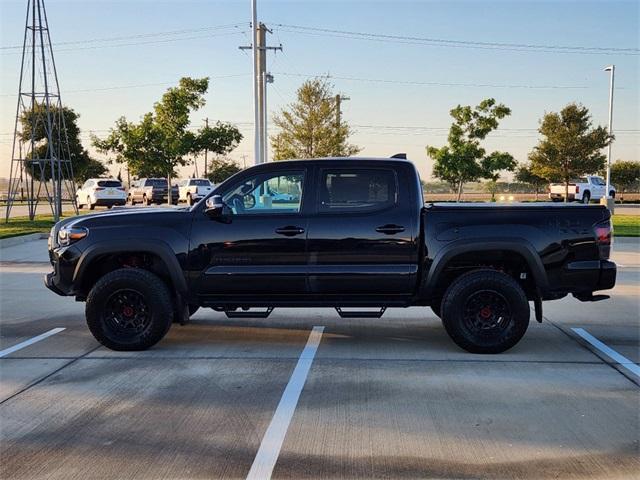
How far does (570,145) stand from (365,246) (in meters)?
42.6

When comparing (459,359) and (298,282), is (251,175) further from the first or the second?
(459,359)

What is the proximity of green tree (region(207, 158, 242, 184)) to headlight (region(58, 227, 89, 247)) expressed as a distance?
5985cm

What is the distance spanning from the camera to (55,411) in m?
4.60

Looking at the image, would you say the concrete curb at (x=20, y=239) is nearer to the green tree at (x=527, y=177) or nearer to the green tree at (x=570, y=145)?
the green tree at (x=570, y=145)

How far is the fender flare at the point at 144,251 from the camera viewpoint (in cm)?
611

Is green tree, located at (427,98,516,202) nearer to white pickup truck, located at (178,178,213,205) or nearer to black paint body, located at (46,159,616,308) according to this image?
white pickup truck, located at (178,178,213,205)

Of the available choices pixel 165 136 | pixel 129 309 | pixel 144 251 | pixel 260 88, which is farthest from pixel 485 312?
pixel 165 136

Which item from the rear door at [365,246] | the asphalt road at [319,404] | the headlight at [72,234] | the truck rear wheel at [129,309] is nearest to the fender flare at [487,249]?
the rear door at [365,246]

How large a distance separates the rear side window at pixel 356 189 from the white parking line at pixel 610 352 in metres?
2.56

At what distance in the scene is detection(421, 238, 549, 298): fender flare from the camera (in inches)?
235

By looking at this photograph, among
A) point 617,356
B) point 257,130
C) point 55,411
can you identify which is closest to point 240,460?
point 55,411

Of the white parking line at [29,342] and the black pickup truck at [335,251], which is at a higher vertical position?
the black pickup truck at [335,251]

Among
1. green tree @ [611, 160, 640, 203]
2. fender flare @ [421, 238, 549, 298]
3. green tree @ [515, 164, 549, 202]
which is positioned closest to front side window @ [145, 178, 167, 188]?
green tree @ [515, 164, 549, 202]

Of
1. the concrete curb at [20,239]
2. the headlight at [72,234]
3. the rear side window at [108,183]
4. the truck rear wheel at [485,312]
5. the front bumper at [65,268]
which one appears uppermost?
the rear side window at [108,183]
